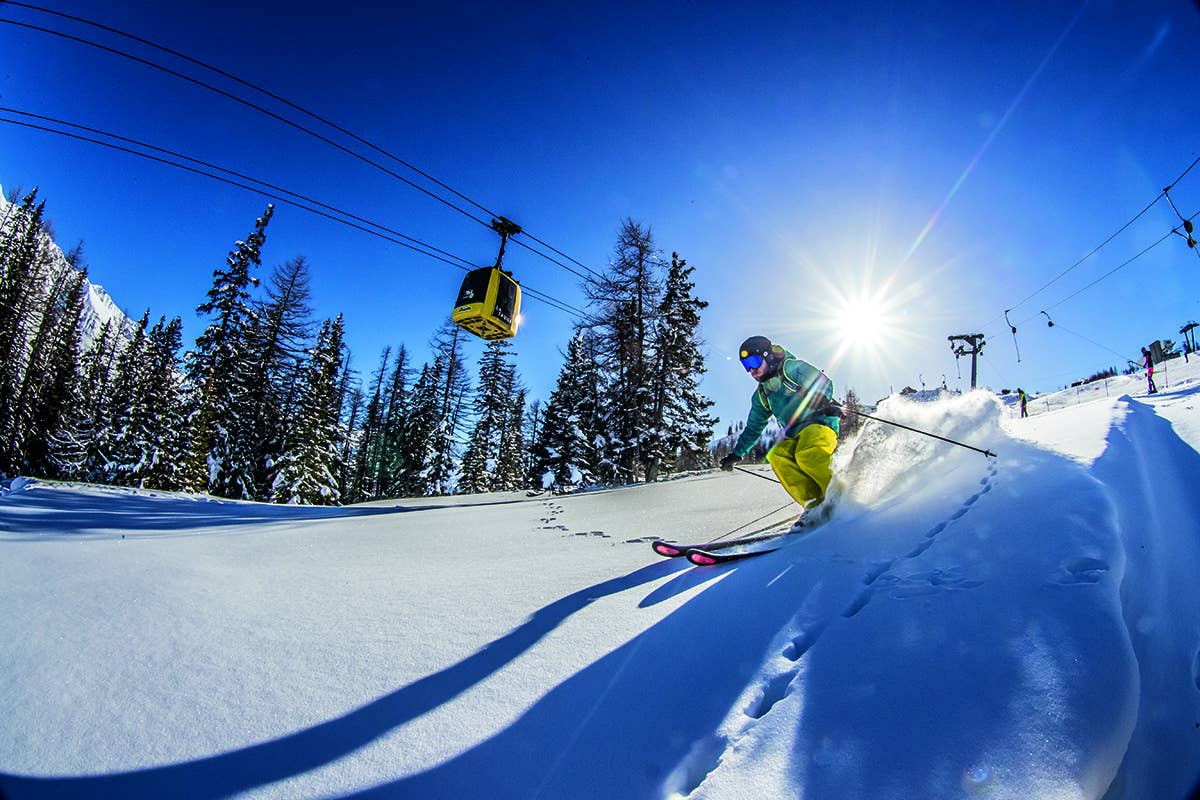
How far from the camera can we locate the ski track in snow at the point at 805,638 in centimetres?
138

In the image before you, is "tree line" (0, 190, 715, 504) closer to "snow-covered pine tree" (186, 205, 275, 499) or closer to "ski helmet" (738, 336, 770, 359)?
"snow-covered pine tree" (186, 205, 275, 499)

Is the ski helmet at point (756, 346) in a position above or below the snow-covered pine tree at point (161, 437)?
above

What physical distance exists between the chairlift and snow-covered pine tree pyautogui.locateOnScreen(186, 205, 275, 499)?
16654mm

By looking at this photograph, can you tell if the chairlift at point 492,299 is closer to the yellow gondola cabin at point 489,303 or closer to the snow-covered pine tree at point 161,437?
the yellow gondola cabin at point 489,303

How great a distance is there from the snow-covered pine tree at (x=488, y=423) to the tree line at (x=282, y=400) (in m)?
0.09

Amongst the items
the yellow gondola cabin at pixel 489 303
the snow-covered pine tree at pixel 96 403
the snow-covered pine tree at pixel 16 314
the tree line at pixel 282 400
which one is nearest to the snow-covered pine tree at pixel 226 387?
the tree line at pixel 282 400

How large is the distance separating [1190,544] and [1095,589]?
1131 millimetres

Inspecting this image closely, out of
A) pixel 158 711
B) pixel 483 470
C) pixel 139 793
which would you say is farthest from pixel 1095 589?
pixel 483 470

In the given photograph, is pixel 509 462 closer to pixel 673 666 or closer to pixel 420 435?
pixel 420 435

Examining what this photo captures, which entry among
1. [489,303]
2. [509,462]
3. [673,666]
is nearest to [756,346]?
[673,666]

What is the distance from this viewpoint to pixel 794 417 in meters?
4.55

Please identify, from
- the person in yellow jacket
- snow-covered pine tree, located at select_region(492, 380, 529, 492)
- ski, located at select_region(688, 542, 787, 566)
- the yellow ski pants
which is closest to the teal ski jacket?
the person in yellow jacket

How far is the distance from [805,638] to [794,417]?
2999 millimetres

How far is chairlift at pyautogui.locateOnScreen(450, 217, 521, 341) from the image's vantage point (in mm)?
8016
